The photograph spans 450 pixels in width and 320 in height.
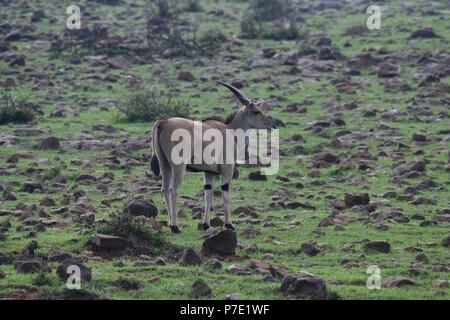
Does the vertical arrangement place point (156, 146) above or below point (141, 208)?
above

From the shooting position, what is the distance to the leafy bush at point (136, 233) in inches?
518

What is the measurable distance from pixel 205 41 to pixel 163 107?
8.33 metres

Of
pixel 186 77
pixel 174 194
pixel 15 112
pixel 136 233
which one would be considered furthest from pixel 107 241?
pixel 186 77

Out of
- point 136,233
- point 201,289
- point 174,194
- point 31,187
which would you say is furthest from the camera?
point 31,187

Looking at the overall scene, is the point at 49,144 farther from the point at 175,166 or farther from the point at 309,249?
the point at 309,249

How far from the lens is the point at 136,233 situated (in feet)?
43.5

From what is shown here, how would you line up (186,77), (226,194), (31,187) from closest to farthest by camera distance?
(226,194) < (31,187) < (186,77)

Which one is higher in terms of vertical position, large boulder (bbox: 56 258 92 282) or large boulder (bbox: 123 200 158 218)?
large boulder (bbox: 56 258 92 282)

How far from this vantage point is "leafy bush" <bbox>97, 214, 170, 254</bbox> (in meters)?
13.1

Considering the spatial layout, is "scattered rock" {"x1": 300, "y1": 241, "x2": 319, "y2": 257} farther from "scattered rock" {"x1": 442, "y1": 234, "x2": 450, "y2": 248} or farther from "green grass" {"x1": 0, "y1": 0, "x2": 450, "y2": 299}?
"scattered rock" {"x1": 442, "y1": 234, "x2": 450, "y2": 248}

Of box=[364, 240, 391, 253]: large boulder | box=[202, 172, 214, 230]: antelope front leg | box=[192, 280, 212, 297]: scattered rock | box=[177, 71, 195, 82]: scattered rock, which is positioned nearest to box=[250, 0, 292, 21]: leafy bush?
box=[177, 71, 195, 82]: scattered rock

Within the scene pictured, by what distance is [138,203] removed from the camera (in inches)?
590

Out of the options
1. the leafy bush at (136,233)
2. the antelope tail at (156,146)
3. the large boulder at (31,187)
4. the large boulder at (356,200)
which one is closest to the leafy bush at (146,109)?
the large boulder at (31,187)

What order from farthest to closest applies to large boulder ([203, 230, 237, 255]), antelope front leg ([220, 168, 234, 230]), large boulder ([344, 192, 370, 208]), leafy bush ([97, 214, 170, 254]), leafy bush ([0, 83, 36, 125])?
leafy bush ([0, 83, 36, 125])
large boulder ([344, 192, 370, 208])
antelope front leg ([220, 168, 234, 230])
leafy bush ([97, 214, 170, 254])
large boulder ([203, 230, 237, 255])
